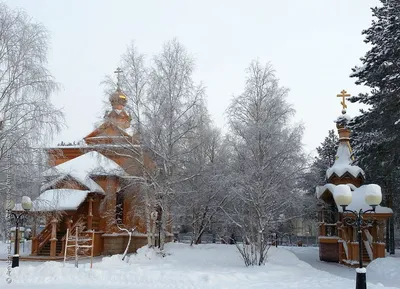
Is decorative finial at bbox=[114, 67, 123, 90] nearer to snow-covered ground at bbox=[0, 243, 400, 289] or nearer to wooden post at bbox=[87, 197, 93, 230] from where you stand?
wooden post at bbox=[87, 197, 93, 230]

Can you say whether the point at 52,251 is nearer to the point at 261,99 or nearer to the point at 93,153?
the point at 93,153

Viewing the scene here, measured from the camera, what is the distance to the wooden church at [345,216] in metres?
20.5

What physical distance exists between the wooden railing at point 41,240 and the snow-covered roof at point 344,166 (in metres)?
15.7

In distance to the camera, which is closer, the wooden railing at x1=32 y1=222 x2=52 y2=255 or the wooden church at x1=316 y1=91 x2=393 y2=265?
the wooden church at x1=316 y1=91 x2=393 y2=265

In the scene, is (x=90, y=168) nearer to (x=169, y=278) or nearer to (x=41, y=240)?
(x=41, y=240)

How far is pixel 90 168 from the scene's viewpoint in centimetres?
2528

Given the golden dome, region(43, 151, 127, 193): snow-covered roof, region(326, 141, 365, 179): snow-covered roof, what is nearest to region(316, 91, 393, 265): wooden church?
region(326, 141, 365, 179): snow-covered roof

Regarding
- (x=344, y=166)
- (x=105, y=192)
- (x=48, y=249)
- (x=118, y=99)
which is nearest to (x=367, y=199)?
(x=344, y=166)

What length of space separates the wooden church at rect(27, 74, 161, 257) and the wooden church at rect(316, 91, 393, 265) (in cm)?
997

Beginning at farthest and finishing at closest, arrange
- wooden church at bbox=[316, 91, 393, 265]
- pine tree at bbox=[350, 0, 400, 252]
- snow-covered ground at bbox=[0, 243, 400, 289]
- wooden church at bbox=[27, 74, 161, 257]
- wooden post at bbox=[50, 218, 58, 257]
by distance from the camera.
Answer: wooden post at bbox=[50, 218, 58, 257] < wooden church at bbox=[27, 74, 161, 257] < wooden church at bbox=[316, 91, 393, 265] < pine tree at bbox=[350, 0, 400, 252] < snow-covered ground at bbox=[0, 243, 400, 289]

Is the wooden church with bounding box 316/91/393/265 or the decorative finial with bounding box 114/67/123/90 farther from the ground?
the decorative finial with bounding box 114/67/123/90

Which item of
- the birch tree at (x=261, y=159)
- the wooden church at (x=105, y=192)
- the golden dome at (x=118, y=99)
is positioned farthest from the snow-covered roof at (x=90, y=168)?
the birch tree at (x=261, y=159)

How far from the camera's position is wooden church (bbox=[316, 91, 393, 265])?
2050cm

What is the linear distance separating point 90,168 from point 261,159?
10.4 meters
